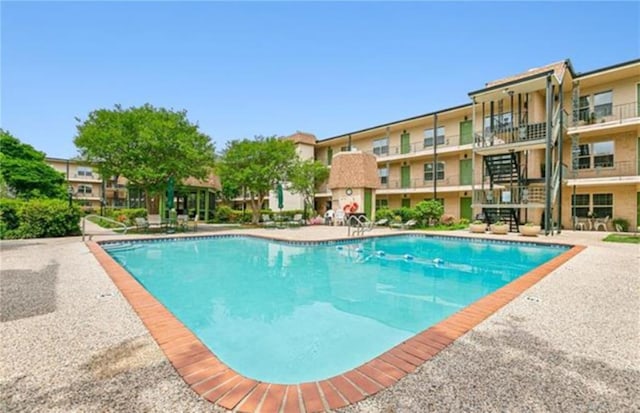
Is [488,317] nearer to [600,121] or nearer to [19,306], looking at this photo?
[19,306]

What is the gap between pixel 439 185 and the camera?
76.7 feet

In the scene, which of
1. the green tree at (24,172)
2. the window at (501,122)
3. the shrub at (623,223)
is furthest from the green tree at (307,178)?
the green tree at (24,172)

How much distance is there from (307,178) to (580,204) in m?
18.6

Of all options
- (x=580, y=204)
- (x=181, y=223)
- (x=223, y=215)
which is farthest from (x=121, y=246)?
(x=580, y=204)

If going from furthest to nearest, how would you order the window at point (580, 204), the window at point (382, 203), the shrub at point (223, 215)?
the window at point (382, 203)
the shrub at point (223, 215)
the window at point (580, 204)

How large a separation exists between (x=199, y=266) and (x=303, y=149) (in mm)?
24214

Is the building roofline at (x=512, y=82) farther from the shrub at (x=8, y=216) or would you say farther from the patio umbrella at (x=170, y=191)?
the shrub at (x=8, y=216)

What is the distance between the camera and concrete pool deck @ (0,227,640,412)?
2.16 m

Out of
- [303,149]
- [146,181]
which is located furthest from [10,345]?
[303,149]

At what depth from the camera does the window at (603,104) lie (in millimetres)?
17047

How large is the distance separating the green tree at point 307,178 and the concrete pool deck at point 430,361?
1844cm

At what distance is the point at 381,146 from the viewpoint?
2780cm

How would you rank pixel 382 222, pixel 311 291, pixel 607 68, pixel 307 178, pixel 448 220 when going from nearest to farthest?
pixel 311 291 < pixel 607 68 < pixel 382 222 < pixel 448 220 < pixel 307 178

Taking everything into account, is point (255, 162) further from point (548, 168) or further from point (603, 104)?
point (603, 104)
